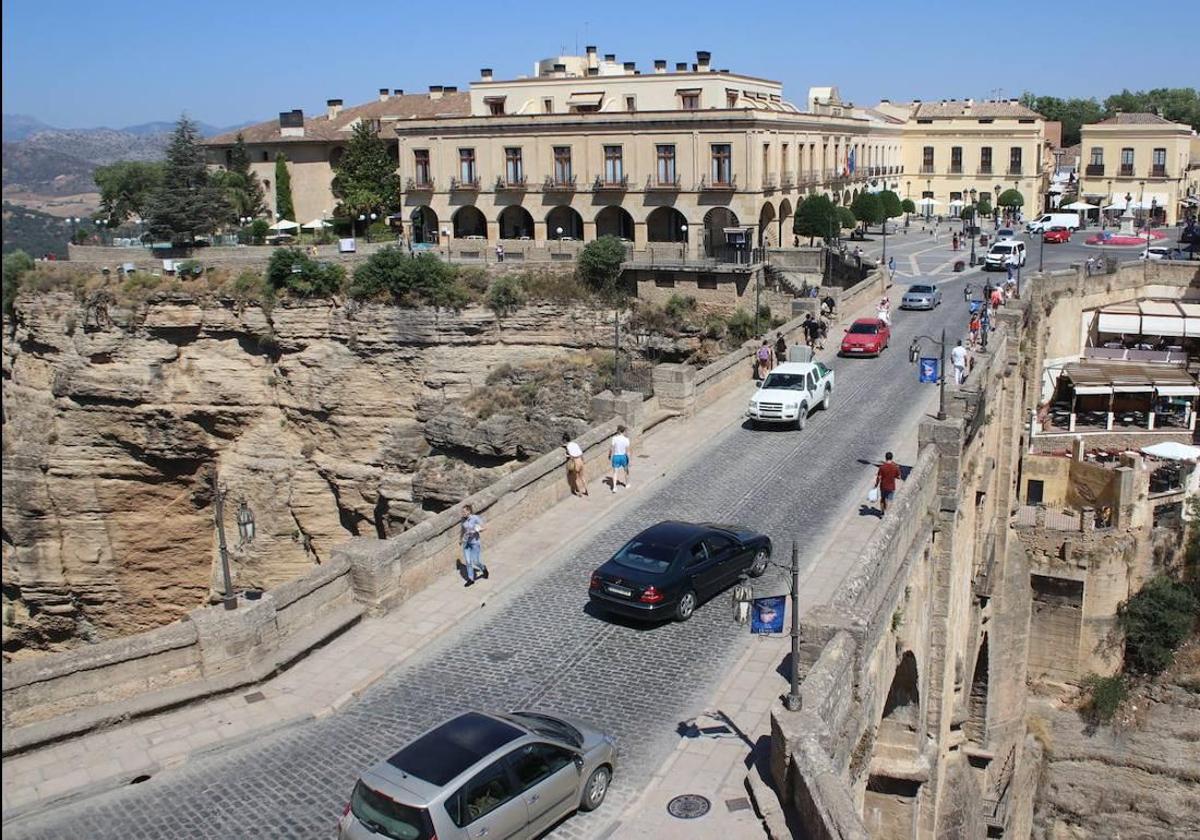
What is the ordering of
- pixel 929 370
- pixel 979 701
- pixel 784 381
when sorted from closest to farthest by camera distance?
pixel 929 370
pixel 784 381
pixel 979 701

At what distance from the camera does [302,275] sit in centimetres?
4472

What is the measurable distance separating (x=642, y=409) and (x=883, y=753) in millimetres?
9606

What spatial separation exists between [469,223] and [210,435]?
56.3 feet

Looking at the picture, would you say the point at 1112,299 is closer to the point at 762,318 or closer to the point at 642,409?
the point at 762,318

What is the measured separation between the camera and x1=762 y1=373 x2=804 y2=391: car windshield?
89.7 ft

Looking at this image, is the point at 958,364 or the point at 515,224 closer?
the point at 958,364

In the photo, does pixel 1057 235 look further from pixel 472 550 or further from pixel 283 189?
pixel 472 550

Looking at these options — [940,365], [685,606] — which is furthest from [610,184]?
[685,606]

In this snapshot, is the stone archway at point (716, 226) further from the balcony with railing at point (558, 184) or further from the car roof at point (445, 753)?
the car roof at point (445, 753)

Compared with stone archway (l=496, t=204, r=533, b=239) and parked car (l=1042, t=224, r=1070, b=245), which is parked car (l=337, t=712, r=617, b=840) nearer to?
stone archway (l=496, t=204, r=533, b=239)

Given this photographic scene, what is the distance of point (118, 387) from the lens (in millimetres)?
44781

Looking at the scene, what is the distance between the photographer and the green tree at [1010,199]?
71.5 metres

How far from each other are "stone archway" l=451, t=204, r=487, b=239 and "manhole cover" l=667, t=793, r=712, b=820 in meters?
45.3

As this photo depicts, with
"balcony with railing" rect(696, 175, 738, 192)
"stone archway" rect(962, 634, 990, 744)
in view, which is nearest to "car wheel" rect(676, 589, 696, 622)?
"stone archway" rect(962, 634, 990, 744)
